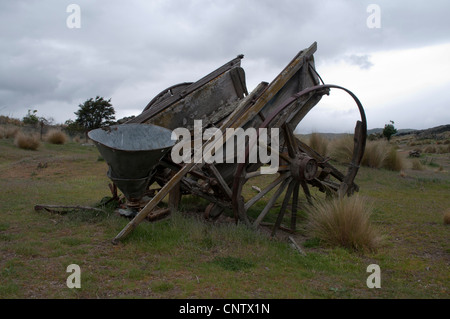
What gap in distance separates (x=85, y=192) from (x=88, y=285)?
538cm

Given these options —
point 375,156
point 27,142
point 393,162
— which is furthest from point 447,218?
point 27,142

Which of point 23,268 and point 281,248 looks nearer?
point 23,268

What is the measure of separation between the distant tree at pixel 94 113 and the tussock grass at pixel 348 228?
21825mm

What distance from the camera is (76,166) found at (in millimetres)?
12516

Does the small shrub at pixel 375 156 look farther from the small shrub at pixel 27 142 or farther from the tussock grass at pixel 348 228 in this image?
the small shrub at pixel 27 142

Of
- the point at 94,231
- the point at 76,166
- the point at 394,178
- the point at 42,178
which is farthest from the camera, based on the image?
the point at 76,166

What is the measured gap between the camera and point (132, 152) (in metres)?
4.80

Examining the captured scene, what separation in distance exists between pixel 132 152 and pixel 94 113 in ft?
71.7

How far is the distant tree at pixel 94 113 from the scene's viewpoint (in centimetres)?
2497

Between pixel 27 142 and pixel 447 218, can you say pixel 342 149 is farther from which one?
pixel 27 142

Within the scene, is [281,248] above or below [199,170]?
below

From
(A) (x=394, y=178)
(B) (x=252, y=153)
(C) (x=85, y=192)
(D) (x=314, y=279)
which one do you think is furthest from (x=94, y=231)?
(A) (x=394, y=178)
